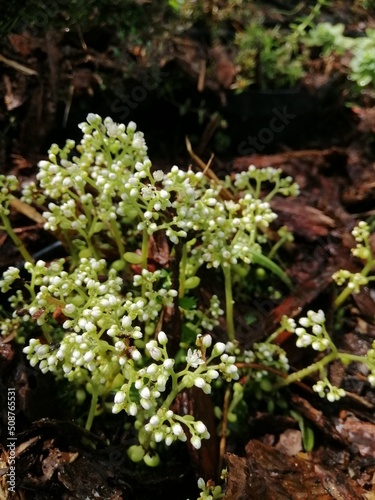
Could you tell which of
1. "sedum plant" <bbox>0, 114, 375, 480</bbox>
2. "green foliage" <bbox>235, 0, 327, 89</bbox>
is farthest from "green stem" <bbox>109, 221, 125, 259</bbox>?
"green foliage" <bbox>235, 0, 327, 89</bbox>

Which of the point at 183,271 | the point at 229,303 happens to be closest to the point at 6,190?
the point at 183,271

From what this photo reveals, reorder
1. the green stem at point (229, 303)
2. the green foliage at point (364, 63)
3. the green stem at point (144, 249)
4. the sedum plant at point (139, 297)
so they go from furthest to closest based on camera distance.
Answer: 1. the green foliage at point (364, 63)
2. the green stem at point (229, 303)
3. the green stem at point (144, 249)
4. the sedum plant at point (139, 297)

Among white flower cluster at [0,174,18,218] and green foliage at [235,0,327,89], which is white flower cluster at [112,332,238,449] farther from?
green foliage at [235,0,327,89]

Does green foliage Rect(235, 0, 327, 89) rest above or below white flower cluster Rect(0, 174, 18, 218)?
above

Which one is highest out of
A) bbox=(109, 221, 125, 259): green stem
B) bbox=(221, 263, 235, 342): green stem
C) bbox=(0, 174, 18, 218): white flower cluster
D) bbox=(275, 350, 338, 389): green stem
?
bbox=(0, 174, 18, 218): white flower cluster

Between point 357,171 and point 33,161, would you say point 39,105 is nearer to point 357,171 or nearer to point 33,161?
point 33,161

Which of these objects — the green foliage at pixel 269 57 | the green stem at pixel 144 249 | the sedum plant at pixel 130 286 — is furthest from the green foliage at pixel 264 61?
the green stem at pixel 144 249

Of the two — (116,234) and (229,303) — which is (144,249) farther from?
(229,303)

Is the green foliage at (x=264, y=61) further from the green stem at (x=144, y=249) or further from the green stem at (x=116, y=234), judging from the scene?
the green stem at (x=144, y=249)
